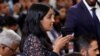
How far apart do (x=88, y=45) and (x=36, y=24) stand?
0.76 meters

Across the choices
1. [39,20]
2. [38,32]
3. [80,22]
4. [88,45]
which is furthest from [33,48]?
[80,22]

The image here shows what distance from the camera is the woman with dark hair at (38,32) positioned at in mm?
5102

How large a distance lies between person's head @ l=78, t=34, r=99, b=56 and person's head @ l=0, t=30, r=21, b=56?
718 millimetres

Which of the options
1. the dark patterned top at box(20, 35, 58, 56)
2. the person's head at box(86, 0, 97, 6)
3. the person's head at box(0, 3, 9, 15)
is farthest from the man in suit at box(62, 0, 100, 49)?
the person's head at box(0, 3, 9, 15)

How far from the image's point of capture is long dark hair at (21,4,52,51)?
513 cm

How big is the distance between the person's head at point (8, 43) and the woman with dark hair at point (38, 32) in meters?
0.13

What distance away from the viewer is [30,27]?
16.9 ft

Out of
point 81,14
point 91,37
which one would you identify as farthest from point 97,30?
point 91,37

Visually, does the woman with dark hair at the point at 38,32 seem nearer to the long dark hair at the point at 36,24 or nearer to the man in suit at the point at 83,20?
the long dark hair at the point at 36,24

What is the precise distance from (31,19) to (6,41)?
1.26 ft

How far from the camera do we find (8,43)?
531 centimetres

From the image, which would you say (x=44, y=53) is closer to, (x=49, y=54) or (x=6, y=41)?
(x=49, y=54)

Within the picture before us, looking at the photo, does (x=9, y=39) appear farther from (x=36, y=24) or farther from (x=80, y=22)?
(x=80, y=22)

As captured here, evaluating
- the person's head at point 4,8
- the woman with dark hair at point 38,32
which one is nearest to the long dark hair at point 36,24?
the woman with dark hair at point 38,32
